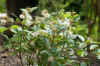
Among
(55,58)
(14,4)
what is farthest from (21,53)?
(14,4)

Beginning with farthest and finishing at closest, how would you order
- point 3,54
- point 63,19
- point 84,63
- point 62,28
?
point 3,54 → point 63,19 → point 62,28 → point 84,63

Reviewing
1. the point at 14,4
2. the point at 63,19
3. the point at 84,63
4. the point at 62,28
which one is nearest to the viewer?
the point at 84,63

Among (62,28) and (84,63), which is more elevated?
(62,28)

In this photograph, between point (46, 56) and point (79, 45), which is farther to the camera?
point (79, 45)

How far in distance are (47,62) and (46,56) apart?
0.04m

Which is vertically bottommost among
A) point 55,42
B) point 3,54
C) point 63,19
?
point 3,54

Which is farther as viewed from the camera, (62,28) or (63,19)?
(63,19)

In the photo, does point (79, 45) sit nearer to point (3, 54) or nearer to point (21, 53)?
point (21, 53)

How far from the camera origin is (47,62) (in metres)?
1.38

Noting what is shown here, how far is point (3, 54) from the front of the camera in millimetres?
1893

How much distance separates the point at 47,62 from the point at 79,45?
31cm

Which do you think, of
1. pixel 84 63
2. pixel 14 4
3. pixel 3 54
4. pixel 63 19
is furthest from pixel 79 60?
pixel 14 4

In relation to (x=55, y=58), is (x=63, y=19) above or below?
above

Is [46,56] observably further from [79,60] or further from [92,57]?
[92,57]
